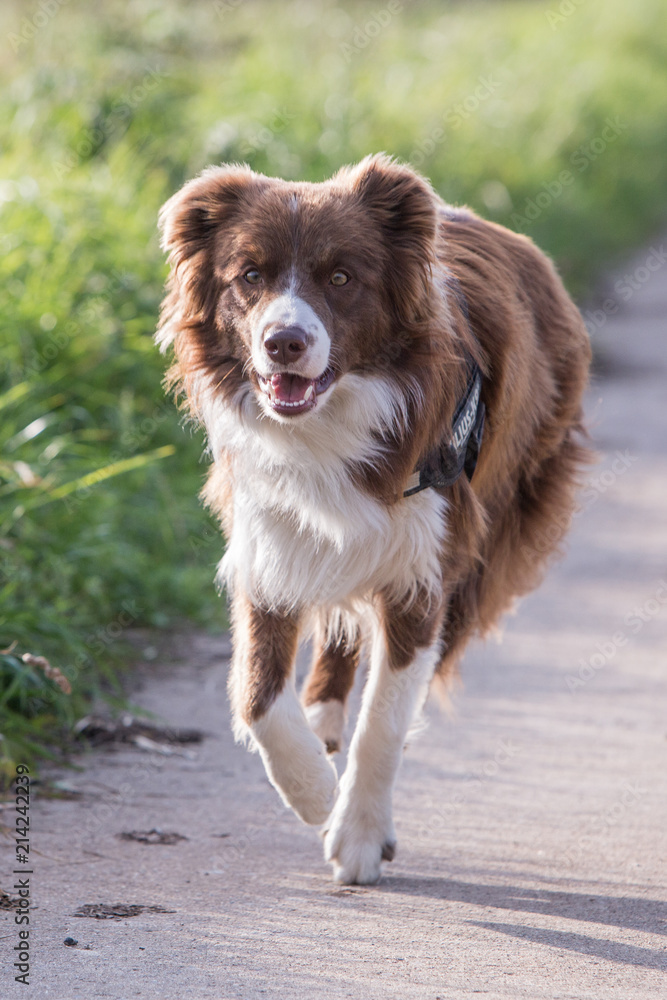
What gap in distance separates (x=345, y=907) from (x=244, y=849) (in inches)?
18.7

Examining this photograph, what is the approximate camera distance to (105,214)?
275 inches

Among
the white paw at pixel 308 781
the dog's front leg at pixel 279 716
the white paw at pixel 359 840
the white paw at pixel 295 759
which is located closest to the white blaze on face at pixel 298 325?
the dog's front leg at pixel 279 716

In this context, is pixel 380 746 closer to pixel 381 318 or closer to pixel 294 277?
pixel 381 318

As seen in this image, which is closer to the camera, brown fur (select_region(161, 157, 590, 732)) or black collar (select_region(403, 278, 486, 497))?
brown fur (select_region(161, 157, 590, 732))

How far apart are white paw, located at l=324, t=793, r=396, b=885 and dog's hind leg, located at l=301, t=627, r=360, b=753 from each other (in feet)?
1.47

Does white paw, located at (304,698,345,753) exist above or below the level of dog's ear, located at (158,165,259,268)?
below

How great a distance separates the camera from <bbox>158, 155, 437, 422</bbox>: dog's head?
9.82 feet

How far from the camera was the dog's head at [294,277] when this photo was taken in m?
2.99

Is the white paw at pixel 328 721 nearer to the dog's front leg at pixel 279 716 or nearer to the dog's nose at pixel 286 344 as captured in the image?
the dog's front leg at pixel 279 716

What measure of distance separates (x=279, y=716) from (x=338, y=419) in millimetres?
808

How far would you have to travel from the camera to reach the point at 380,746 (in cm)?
330

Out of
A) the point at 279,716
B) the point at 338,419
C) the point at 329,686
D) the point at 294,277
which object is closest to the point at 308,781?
the point at 279,716

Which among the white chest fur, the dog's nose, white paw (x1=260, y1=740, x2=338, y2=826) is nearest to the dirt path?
white paw (x1=260, y1=740, x2=338, y2=826)

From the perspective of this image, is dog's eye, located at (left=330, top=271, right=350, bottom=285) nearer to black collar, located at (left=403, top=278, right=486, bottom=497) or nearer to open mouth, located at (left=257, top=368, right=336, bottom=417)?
open mouth, located at (left=257, top=368, right=336, bottom=417)
